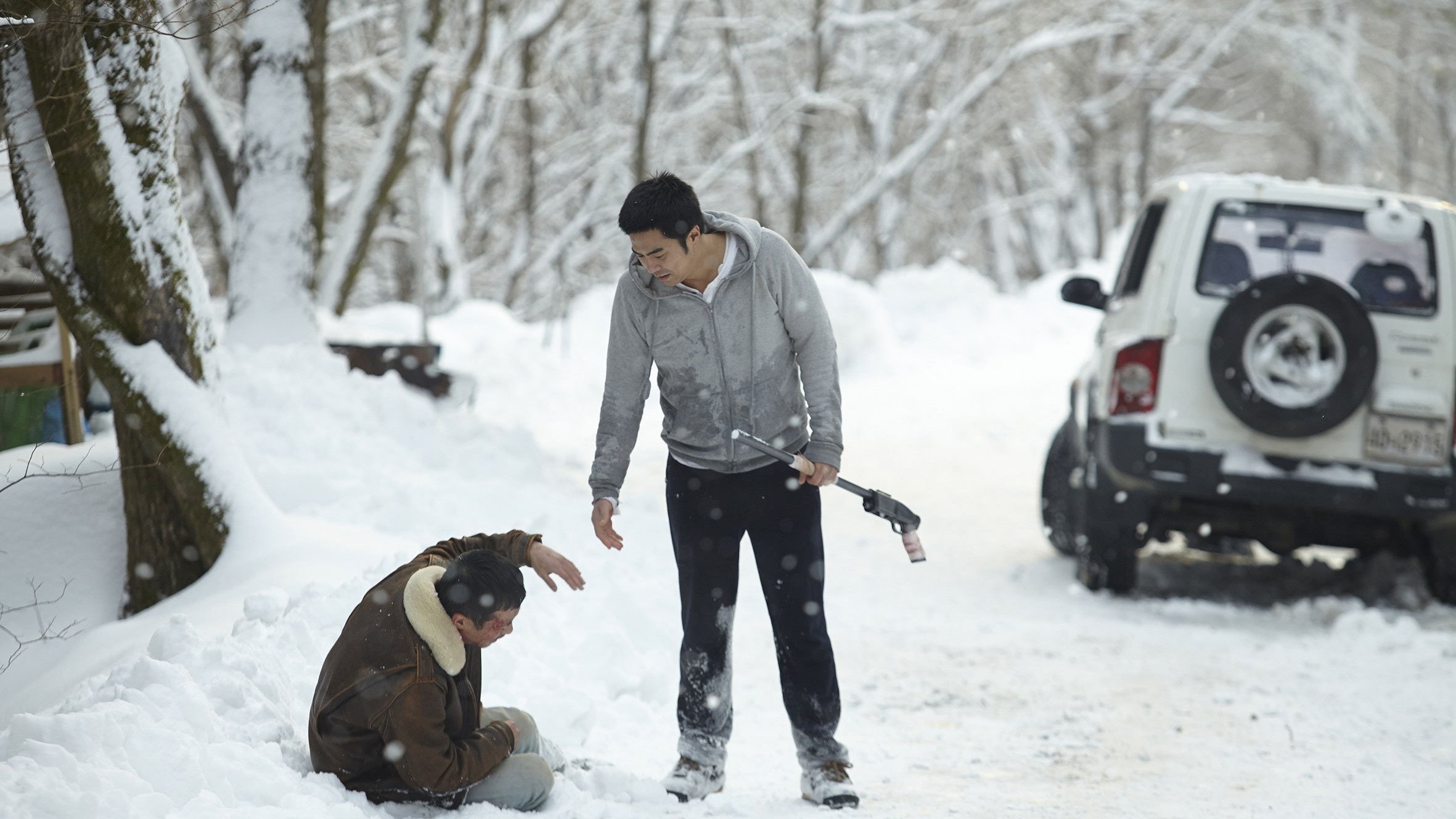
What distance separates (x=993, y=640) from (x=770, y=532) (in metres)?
2.74

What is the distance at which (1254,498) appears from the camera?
6.06 meters

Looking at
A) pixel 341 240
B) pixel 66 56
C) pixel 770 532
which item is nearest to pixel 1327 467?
pixel 770 532

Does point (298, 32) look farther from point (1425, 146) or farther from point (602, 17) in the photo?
point (1425, 146)

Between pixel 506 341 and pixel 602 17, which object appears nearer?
pixel 506 341

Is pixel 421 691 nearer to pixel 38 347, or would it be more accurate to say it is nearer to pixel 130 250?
pixel 130 250

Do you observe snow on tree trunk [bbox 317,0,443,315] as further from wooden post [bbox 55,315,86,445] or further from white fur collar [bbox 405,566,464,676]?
white fur collar [bbox 405,566,464,676]

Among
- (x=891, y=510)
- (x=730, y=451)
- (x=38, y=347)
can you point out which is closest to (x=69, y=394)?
(x=38, y=347)

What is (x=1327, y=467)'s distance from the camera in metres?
6.04

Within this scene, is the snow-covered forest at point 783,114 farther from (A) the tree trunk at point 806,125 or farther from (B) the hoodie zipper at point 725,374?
(B) the hoodie zipper at point 725,374

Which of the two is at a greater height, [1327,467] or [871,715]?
[1327,467]

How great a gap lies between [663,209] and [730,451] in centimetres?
72

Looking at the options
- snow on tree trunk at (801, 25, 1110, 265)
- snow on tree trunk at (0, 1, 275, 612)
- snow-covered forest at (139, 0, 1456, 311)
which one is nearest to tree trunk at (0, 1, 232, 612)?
snow on tree trunk at (0, 1, 275, 612)

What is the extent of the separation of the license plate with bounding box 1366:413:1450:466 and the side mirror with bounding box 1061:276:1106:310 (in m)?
1.52

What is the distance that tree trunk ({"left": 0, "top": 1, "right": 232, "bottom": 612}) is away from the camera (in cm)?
488
